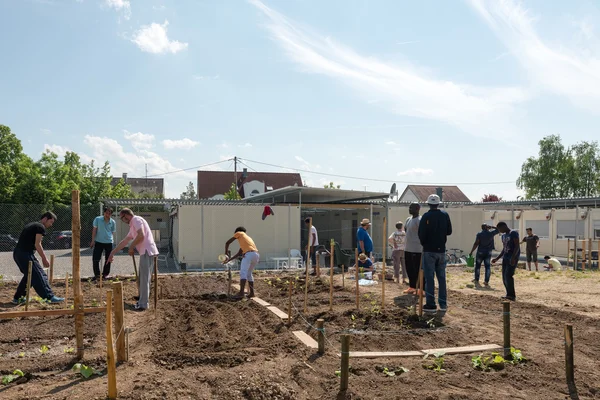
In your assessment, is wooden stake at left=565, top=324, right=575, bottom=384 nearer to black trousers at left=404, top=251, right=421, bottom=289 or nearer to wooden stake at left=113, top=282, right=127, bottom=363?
wooden stake at left=113, top=282, right=127, bottom=363

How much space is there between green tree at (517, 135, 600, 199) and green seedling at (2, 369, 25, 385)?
160 feet

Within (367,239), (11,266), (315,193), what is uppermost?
(315,193)

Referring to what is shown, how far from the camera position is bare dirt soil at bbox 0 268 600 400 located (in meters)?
4.38

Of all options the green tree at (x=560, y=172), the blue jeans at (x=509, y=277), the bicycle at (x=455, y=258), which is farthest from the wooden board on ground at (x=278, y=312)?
the green tree at (x=560, y=172)

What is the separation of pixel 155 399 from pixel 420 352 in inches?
118

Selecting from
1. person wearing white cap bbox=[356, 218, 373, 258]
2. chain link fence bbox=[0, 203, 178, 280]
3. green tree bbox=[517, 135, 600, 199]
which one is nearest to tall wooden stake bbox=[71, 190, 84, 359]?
person wearing white cap bbox=[356, 218, 373, 258]

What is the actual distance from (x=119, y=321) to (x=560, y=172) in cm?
4832

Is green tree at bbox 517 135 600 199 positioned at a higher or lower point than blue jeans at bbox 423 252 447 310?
higher

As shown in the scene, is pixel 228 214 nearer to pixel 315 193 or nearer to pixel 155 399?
pixel 315 193

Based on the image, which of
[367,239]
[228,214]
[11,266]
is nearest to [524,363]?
[367,239]

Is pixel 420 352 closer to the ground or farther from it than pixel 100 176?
closer to the ground

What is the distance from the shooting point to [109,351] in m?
4.14

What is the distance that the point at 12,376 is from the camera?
4.62 meters

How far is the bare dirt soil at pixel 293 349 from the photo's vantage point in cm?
438
